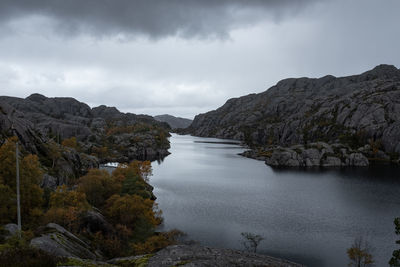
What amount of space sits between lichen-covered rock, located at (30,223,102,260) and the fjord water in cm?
2971

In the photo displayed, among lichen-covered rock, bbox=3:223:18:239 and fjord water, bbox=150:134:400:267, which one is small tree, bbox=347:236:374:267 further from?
lichen-covered rock, bbox=3:223:18:239

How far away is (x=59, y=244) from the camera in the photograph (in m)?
25.8

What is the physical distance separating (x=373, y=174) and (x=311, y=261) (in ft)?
330

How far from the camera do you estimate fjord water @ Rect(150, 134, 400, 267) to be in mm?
53562

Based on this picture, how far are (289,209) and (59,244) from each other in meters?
62.8

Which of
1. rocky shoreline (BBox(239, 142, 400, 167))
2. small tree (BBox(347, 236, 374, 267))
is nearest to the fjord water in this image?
small tree (BBox(347, 236, 374, 267))

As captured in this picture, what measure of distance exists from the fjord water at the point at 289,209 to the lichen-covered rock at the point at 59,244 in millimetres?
29710

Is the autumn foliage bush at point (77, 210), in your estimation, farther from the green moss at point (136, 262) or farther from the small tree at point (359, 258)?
the small tree at point (359, 258)

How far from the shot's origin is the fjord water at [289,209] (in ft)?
176

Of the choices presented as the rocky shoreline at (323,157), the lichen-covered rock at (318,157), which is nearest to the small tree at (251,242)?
the rocky shoreline at (323,157)

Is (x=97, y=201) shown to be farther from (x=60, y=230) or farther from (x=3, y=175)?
(x=60, y=230)

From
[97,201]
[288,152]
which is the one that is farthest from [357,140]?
[97,201]

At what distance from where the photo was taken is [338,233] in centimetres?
5888

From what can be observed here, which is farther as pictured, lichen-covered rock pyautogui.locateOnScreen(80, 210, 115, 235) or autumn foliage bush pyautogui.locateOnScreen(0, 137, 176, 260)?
lichen-covered rock pyautogui.locateOnScreen(80, 210, 115, 235)
